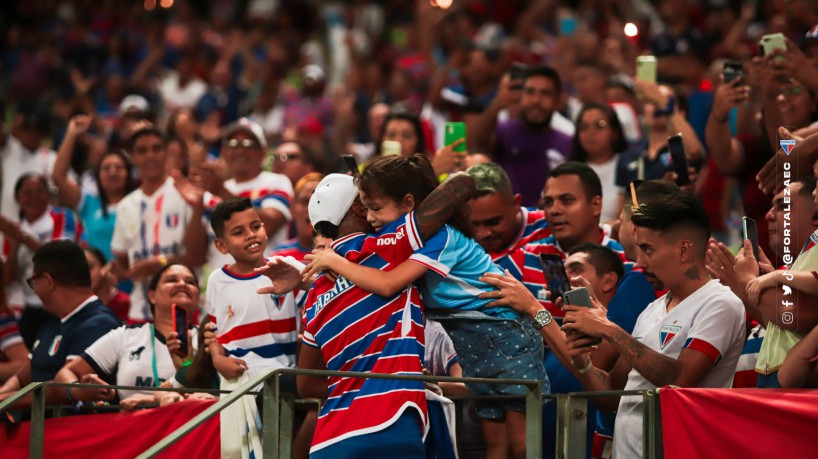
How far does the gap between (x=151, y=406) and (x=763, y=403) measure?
10.6 feet

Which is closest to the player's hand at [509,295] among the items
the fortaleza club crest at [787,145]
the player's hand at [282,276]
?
the player's hand at [282,276]

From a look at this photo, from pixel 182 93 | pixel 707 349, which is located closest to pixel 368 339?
pixel 707 349

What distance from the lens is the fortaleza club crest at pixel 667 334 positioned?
16.9 feet

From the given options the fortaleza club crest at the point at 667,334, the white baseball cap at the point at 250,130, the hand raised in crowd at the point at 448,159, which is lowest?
the fortaleza club crest at the point at 667,334

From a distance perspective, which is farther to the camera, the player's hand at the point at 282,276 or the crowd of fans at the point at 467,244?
the player's hand at the point at 282,276

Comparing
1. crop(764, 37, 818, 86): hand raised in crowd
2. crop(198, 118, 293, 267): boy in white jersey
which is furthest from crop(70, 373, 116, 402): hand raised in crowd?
crop(764, 37, 818, 86): hand raised in crowd

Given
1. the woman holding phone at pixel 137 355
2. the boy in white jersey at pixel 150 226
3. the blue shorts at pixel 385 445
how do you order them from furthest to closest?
the boy in white jersey at pixel 150 226 → the woman holding phone at pixel 137 355 → the blue shorts at pixel 385 445

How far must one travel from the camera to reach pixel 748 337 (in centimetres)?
559

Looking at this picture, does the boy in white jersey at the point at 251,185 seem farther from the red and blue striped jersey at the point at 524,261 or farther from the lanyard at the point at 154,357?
the red and blue striped jersey at the point at 524,261

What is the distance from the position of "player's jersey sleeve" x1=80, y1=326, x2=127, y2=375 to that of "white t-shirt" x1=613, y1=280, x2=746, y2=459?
123 inches

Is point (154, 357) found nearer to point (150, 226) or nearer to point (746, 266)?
point (150, 226)

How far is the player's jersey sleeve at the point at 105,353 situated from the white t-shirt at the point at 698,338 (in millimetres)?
3131

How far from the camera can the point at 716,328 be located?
16.4 ft

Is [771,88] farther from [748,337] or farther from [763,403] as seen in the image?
[763,403]
